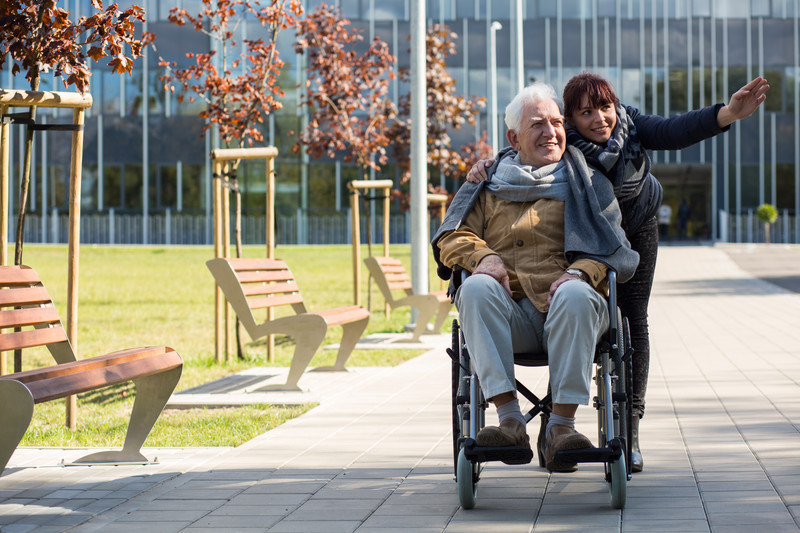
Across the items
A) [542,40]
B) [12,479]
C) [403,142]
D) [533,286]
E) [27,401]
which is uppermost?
[542,40]

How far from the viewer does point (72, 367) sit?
4.91 m

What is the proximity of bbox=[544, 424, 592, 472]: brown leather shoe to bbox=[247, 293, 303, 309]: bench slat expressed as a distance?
4.10 m

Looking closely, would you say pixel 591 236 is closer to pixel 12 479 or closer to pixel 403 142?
pixel 12 479

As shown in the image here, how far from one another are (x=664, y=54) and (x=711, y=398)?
4171 cm

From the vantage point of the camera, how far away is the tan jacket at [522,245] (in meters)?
4.77

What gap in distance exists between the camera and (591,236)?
15.6 ft

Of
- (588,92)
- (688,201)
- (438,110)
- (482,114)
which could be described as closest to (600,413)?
(588,92)

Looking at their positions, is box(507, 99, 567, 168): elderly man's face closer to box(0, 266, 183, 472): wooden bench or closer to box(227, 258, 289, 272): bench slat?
box(0, 266, 183, 472): wooden bench

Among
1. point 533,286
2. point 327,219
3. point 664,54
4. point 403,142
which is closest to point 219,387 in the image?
point 533,286

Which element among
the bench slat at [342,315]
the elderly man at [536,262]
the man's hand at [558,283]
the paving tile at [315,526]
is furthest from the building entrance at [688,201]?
the paving tile at [315,526]

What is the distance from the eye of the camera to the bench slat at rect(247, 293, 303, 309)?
335 inches

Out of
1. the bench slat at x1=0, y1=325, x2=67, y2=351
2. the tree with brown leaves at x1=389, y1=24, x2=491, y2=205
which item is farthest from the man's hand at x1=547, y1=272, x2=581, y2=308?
the tree with brown leaves at x1=389, y1=24, x2=491, y2=205

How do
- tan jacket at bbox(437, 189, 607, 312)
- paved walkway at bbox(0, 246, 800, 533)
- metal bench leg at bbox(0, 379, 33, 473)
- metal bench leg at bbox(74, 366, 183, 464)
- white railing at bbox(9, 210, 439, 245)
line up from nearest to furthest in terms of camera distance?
1. metal bench leg at bbox(0, 379, 33, 473)
2. paved walkway at bbox(0, 246, 800, 533)
3. tan jacket at bbox(437, 189, 607, 312)
4. metal bench leg at bbox(74, 366, 183, 464)
5. white railing at bbox(9, 210, 439, 245)

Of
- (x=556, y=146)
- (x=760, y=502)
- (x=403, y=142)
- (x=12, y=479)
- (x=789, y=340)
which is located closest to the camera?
(x=760, y=502)
